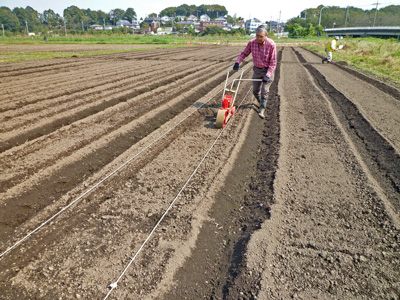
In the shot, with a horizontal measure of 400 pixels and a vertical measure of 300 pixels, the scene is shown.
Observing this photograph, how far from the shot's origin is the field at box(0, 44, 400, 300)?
2.94m

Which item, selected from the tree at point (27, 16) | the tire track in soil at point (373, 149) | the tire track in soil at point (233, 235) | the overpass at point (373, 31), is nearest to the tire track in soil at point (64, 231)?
the tire track in soil at point (233, 235)

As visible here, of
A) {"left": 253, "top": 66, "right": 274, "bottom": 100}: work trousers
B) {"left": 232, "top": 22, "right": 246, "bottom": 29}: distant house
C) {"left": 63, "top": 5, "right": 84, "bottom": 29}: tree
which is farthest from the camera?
{"left": 232, "top": 22, "right": 246, "bottom": 29}: distant house

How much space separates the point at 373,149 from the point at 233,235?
404 cm

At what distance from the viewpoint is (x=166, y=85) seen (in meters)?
11.5

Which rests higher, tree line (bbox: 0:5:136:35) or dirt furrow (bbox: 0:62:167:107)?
tree line (bbox: 0:5:136:35)

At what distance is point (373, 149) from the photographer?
6008 millimetres

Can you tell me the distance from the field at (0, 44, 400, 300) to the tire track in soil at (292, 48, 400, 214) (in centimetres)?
4

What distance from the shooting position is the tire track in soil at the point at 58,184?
382cm

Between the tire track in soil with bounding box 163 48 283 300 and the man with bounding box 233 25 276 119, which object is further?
the man with bounding box 233 25 276 119

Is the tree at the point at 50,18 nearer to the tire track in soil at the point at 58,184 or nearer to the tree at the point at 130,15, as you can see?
the tree at the point at 130,15

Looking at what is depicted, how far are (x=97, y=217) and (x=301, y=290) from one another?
101 inches

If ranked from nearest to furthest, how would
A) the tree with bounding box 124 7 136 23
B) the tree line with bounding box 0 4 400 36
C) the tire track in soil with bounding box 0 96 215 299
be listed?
the tire track in soil with bounding box 0 96 215 299
the tree line with bounding box 0 4 400 36
the tree with bounding box 124 7 136 23

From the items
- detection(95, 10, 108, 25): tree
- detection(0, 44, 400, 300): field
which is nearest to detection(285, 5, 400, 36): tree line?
detection(0, 44, 400, 300): field

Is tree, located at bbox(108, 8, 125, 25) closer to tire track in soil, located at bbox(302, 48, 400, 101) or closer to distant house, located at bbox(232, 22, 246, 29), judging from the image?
distant house, located at bbox(232, 22, 246, 29)
